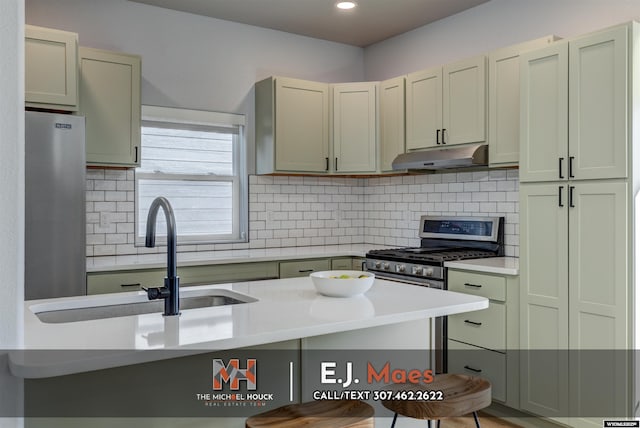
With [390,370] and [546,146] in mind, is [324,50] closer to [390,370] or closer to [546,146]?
[546,146]

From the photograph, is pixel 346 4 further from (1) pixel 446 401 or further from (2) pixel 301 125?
(1) pixel 446 401

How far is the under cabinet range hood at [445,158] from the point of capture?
12.5 feet

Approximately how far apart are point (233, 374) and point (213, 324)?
210 mm

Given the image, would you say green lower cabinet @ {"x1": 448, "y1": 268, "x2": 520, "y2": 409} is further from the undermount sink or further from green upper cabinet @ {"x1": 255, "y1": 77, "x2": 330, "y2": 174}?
the undermount sink

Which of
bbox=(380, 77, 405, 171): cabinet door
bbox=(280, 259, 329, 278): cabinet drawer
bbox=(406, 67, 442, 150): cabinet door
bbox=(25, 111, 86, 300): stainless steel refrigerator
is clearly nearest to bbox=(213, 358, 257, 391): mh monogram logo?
bbox=(25, 111, 86, 300): stainless steel refrigerator

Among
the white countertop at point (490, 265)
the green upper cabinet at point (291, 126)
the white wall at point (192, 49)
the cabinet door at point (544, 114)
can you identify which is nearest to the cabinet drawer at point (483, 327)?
the white countertop at point (490, 265)

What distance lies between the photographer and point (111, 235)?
4137 millimetres

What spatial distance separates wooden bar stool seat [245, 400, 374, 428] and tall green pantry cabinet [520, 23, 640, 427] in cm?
176

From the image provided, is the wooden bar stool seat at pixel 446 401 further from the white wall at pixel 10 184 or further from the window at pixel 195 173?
the window at pixel 195 173

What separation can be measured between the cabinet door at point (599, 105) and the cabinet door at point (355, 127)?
1.90 m

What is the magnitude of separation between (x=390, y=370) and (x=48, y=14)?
134 inches

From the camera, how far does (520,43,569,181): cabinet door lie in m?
3.12

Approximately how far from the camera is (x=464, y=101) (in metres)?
4.00

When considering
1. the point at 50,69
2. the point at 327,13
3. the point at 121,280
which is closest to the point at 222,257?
the point at 121,280
